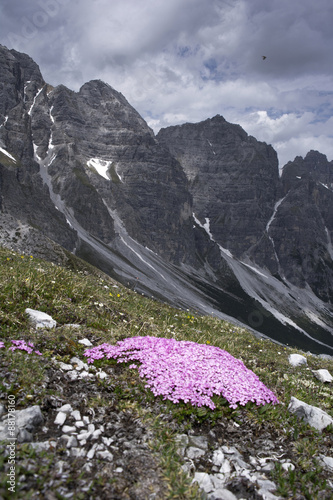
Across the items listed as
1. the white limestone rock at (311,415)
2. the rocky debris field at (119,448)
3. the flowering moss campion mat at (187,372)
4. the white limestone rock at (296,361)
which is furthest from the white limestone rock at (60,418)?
the white limestone rock at (296,361)

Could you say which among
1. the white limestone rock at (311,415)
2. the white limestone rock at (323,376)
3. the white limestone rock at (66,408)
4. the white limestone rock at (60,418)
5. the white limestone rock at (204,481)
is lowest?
the white limestone rock at (60,418)

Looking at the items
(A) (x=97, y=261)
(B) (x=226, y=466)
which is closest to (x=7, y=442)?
(B) (x=226, y=466)

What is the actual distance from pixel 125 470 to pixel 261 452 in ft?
8.27

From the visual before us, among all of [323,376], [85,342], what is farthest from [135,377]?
[323,376]

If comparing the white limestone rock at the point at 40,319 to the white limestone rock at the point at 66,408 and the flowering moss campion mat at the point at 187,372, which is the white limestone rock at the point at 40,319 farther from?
the white limestone rock at the point at 66,408

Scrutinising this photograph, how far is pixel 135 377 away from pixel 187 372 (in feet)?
3.74

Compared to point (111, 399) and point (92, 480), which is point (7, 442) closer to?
point (92, 480)

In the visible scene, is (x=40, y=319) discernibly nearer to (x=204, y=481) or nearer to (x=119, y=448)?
(x=119, y=448)

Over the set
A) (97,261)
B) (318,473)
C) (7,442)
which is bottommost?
(97,261)

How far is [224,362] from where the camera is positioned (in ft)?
27.1

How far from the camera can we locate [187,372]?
23.7 feet

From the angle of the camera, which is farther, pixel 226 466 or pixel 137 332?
pixel 137 332

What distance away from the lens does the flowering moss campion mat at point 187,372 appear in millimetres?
6684

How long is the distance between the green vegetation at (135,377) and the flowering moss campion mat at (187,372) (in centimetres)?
20
